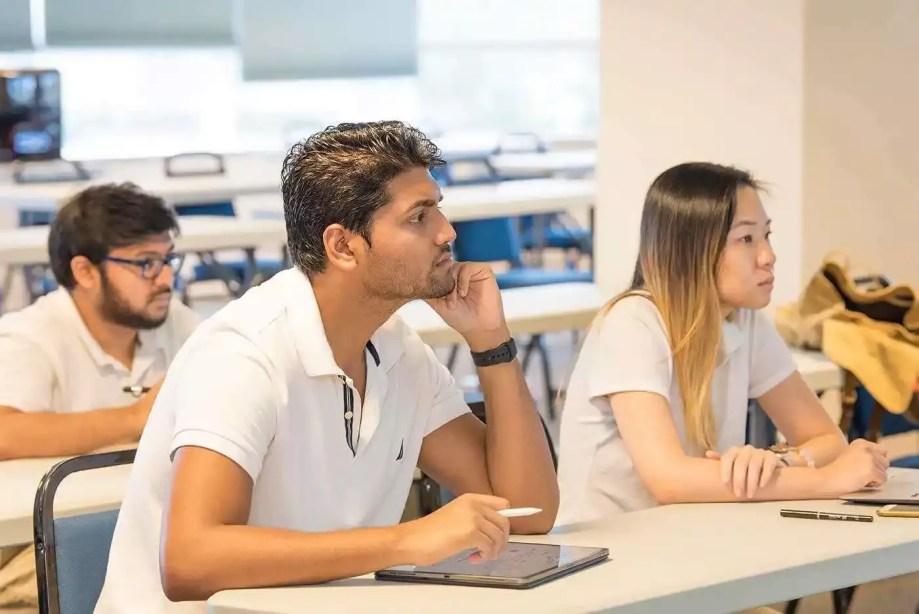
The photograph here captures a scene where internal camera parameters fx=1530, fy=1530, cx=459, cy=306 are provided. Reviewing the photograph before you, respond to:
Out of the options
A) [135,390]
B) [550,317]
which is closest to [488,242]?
[550,317]

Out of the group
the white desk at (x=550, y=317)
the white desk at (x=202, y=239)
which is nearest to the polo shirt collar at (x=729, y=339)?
the white desk at (x=550, y=317)

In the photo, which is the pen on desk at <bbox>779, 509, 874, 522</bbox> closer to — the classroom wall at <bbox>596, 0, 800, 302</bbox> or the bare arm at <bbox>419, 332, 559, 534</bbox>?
the bare arm at <bbox>419, 332, 559, 534</bbox>

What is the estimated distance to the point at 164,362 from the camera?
3352mm

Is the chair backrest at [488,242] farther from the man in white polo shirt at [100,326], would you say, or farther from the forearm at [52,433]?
the forearm at [52,433]

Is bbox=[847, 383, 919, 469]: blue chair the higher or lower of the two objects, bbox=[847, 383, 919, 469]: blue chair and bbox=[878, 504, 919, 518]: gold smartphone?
the lower

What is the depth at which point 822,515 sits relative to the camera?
230 cm

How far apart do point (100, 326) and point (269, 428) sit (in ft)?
4.48

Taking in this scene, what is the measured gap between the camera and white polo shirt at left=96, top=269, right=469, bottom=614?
Answer: 77.9 inches

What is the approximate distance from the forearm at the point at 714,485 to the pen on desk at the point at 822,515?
104 millimetres

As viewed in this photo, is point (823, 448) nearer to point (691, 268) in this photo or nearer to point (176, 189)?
point (691, 268)

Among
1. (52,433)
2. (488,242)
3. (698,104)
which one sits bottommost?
(488,242)

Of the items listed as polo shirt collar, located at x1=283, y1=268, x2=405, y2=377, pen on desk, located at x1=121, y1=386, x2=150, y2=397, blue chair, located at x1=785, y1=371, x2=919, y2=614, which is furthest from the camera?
blue chair, located at x1=785, y1=371, x2=919, y2=614

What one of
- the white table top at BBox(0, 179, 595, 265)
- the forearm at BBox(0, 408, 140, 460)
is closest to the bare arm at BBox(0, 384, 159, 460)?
the forearm at BBox(0, 408, 140, 460)

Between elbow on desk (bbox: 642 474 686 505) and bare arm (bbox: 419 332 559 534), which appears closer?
bare arm (bbox: 419 332 559 534)
